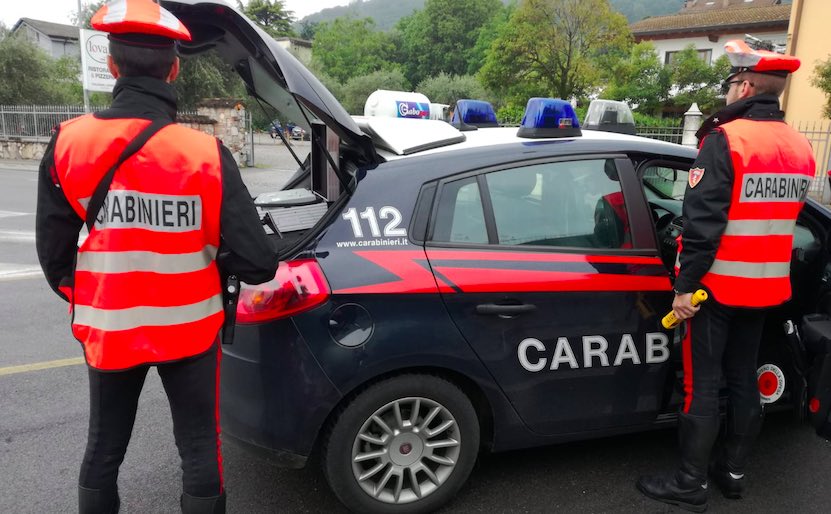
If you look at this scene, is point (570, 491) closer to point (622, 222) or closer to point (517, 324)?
point (517, 324)

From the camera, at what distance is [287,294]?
7.74 feet

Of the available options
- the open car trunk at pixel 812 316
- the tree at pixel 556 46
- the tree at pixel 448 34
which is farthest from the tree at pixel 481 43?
the open car trunk at pixel 812 316

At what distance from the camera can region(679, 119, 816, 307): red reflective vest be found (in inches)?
101

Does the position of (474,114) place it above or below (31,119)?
above

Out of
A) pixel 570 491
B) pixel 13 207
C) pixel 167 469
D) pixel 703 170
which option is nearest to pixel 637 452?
pixel 570 491

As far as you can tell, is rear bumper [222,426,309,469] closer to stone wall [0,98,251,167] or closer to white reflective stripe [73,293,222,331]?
white reflective stripe [73,293,222,331]

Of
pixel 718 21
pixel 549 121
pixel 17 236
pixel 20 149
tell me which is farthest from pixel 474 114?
pixel 718 21

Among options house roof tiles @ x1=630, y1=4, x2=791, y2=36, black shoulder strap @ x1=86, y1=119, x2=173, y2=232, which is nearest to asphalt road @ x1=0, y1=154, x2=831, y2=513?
black shoulder strap @ x1=86, y1=119, x2=173, y2=232

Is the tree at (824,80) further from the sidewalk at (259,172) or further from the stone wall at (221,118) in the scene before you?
the stone wall at (221,118)

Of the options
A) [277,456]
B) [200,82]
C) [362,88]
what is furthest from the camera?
[362,88]

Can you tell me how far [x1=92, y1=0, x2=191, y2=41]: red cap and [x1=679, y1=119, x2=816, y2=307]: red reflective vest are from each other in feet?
6.97

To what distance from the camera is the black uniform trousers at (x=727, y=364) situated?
8.82 feet

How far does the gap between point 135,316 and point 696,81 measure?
32756 millimetres

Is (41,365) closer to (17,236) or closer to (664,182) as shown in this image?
(664,182)
